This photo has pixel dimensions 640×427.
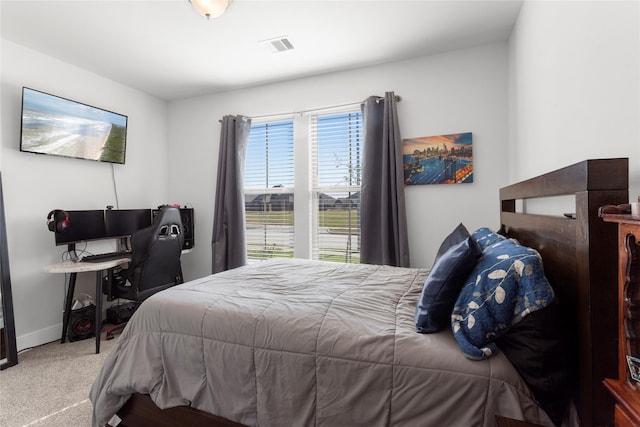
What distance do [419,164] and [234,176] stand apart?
6.67 feet

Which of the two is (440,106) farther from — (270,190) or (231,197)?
(231,197)

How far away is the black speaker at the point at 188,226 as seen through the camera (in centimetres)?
368

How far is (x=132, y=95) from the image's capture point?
3.60 m

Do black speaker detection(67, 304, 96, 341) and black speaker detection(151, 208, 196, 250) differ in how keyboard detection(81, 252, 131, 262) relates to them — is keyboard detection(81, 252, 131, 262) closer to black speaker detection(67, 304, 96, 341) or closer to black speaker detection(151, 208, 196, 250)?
black speaker detection(67, 304, 96, 341)

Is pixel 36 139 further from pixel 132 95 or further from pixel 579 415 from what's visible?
pixel 579 415

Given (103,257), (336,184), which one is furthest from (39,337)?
(336,184)

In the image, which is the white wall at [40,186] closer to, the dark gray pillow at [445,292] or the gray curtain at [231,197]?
the gray curtain at [231,197]

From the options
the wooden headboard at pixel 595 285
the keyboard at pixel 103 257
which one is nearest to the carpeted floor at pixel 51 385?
the keyboard at pixel 103 257

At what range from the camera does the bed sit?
31.4 inches

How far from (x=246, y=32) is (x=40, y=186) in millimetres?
2324

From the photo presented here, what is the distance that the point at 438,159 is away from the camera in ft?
9.31

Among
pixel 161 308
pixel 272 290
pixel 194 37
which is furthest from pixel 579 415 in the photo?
pixel 194 37

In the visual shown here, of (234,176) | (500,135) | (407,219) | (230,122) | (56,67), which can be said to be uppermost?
(56,67)

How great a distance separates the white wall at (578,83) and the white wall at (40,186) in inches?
154
